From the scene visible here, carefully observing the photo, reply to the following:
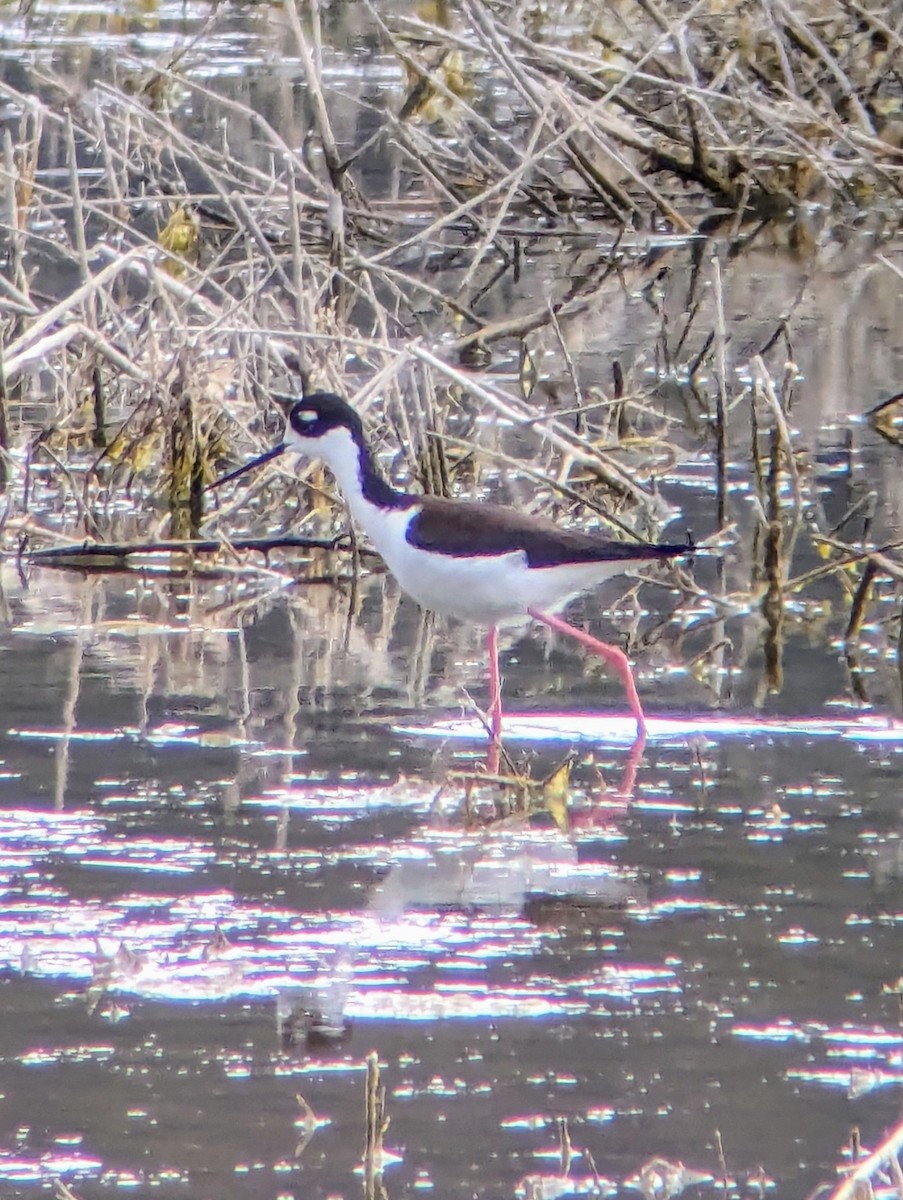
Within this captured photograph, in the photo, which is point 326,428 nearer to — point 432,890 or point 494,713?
point 494,713

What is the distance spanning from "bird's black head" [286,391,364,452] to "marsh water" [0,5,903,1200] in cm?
60

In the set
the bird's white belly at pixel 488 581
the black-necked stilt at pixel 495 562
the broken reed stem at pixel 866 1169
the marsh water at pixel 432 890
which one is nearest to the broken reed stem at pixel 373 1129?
the marsh water at pixel 432 890

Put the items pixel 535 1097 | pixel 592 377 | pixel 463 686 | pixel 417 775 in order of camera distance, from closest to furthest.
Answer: pixel 535 1097, pixel 417 775, pixel 463 686, pixel 592 377

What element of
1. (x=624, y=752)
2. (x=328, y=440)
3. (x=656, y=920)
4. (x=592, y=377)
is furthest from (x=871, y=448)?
(x=656, y=920)

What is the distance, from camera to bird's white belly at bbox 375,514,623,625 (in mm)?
6504

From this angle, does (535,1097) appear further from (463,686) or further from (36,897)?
(463,686)

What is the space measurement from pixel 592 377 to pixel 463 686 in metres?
4.30

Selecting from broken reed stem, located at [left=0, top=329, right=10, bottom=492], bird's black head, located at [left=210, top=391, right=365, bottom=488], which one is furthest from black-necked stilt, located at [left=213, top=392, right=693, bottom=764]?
broken reed stem, located at [left=0, top=329, right=10, bottom=492]

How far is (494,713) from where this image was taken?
6.23 meters

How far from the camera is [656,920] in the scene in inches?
A: 195

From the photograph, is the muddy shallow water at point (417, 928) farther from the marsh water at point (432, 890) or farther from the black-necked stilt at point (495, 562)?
the black-necked stilt at point (495, 562)

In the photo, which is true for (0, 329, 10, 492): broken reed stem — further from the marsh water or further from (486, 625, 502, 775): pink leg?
(486, 625, 502, 775): pink leg

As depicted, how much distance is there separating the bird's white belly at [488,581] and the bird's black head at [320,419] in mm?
609

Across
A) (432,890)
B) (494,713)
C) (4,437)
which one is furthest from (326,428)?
(432,890)
